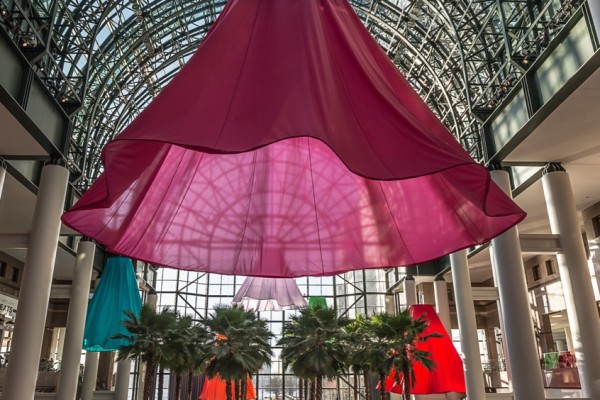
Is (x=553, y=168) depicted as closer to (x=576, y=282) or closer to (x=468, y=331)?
(x=576, y=282)

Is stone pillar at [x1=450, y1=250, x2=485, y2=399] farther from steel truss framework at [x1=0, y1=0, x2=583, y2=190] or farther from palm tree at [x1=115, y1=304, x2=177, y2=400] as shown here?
→ palm tree at [x1=115, y1=304, x2=177, y2=400]

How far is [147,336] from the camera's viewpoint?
1019 inches

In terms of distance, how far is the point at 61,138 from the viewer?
1986 centimetres

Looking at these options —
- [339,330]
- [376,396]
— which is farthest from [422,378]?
[376,396]

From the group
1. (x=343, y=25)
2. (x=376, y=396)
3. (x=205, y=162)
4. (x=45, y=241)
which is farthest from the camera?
(x=376, y=396)

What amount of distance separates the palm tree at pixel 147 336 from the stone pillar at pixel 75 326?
2184 millimetres

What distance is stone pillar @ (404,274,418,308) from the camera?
39.9 meters

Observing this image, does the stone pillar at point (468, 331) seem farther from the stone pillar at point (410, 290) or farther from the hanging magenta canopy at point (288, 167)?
the hanging magenta canopy at point (288, 167)

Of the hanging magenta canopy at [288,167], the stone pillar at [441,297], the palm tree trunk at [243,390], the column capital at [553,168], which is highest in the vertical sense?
the column capital at [553,168]

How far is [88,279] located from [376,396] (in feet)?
99.7

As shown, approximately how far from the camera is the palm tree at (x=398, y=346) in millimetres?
24109

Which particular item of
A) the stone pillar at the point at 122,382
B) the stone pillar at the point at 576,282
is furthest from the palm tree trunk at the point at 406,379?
the stone pillar at the point at 122,382

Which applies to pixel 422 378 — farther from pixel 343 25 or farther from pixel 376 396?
pixel 376 396

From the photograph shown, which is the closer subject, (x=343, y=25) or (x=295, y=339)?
(x=343, y=25)
